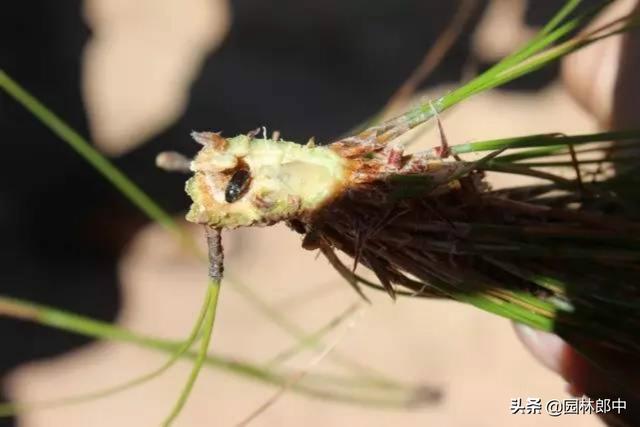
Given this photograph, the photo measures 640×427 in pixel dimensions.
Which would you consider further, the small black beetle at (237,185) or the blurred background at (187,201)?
the blurred background at (187,201)

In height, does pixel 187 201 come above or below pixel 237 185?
above

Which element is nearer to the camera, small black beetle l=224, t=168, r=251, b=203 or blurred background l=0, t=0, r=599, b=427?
small black beetle l=224, t=168, r=251, b=203

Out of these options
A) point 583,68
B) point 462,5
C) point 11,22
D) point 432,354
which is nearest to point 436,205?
point 583,68

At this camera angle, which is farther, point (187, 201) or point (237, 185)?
point (187, 201)

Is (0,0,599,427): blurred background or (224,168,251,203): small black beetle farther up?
(0,0,599,427): blurred background

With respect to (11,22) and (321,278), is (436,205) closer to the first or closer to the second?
(321,278)

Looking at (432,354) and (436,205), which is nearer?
(436,205)

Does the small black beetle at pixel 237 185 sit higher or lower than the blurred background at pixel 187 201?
lower

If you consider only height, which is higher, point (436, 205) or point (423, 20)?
point (423, 20)
